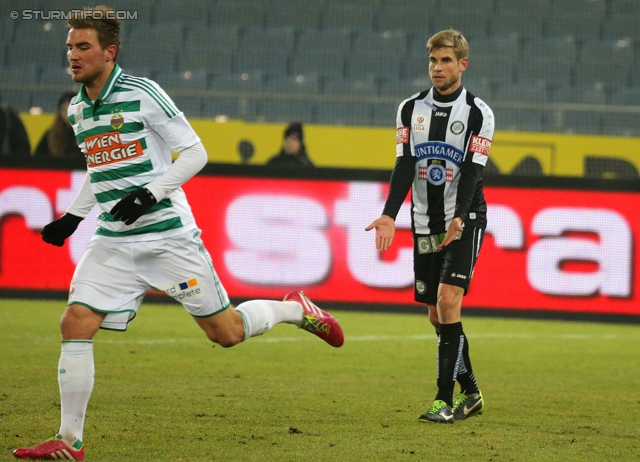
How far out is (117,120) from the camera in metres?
4.51

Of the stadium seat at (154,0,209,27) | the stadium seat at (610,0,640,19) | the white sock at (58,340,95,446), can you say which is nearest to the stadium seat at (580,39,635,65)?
the stadium seat at (610,0,640,19)

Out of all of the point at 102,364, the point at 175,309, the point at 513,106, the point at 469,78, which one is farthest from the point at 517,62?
the point at 102,364

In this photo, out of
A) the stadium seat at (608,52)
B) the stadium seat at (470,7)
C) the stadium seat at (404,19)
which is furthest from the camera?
the stadium seat at (470,7)

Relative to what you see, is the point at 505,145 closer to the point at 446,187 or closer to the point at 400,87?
the point at 400,87

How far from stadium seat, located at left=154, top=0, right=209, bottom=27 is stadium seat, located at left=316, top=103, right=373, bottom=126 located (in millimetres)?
4645

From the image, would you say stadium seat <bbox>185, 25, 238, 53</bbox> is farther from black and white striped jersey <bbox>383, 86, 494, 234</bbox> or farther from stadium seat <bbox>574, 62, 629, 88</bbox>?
black and white striped jersey <bbox>383, 86, 494, 234</bbox>

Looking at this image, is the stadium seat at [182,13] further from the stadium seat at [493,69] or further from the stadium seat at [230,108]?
the stadium seat at [493,69]

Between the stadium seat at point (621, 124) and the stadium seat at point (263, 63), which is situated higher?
the stadium seat at point (263, 63)

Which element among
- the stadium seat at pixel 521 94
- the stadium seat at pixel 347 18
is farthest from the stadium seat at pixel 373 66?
the stadium seat at pixel 521 94

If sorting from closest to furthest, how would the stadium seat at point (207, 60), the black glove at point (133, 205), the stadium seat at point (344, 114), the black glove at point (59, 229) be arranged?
1. the black glove at point (133, 205)
2. the black glove at point (59, 229)
3. the stadium seat at point (344, 114)
4. the stadium seat at point (207, 60)

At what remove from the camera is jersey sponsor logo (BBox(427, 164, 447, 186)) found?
18.7 ft

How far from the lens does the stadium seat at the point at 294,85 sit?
51.2ft

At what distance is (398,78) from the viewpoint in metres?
16.2

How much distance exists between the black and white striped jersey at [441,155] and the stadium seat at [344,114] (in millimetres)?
7208
